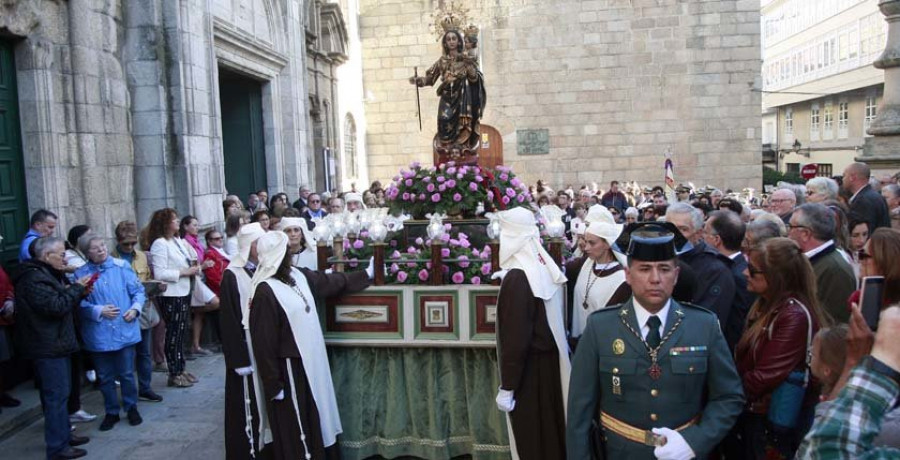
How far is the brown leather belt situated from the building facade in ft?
84.1

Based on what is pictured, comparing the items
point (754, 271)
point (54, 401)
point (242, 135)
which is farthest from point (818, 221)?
point (242, 135)

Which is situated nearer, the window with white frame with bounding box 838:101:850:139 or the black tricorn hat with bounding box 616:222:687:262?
the black tricorn hat with bounding box 616:222:687:262

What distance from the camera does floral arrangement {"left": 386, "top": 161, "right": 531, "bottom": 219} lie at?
6621 millimetres

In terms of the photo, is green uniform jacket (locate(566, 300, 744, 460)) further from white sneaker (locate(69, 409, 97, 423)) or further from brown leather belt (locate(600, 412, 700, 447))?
white sneaker (locate(69, 409, 97, 423))

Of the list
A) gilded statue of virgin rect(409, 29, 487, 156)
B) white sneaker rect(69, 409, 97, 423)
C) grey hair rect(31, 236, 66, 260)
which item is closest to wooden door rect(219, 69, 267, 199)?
gilded statue of virgin rect(409, 29, 487, 156)

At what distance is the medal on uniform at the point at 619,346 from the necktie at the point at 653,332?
111mm

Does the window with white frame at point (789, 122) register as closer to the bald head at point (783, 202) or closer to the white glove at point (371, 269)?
the bald head at point (783, 202)

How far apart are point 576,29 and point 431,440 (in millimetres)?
16702

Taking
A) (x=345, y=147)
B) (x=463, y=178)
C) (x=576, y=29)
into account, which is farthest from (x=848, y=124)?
(x=463, y=178)

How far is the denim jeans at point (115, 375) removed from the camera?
232 inches

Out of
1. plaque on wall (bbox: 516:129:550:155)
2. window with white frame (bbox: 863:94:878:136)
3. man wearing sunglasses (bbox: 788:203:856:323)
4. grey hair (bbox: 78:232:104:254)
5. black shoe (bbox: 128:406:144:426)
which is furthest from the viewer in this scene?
window with white frame (bbox: 863:94:878:136)

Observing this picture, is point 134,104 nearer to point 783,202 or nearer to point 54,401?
point 54,401

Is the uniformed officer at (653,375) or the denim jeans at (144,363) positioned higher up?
the uniformed officer at (653,375)

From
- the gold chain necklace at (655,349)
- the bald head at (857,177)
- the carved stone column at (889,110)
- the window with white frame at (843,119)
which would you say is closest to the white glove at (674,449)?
the gold chain necklace at (655,349)
